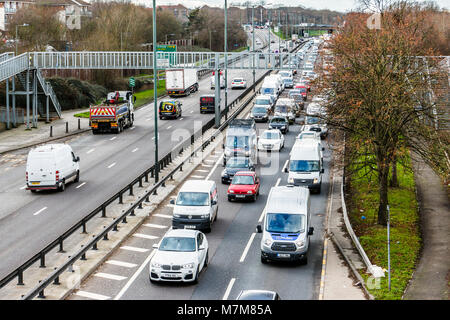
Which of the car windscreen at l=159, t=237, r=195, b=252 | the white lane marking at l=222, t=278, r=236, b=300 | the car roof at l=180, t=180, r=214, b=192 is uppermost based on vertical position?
the car roof at l=180, t=180, r=214, b=192

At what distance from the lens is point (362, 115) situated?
107 feet

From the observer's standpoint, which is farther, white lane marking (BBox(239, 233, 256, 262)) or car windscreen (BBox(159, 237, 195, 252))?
white lane marking (BBox(239, 233, 256, 262))

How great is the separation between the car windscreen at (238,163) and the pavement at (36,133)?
59.9 feet

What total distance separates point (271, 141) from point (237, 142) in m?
5.47

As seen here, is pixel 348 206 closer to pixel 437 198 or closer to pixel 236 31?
pixel 437 198

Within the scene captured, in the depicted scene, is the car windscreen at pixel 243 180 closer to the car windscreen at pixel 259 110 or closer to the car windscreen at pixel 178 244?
the car windscreen at pixel 178 244

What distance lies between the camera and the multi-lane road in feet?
95.9

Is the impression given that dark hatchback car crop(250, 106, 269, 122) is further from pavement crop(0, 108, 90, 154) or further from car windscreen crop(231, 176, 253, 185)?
car windscreen crop(231, 176, 253, 185)

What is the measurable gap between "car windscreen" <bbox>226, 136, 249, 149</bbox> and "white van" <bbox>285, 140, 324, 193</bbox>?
17.6 ft

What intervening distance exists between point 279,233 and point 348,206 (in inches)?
446

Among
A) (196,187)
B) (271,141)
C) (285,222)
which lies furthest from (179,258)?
(271,141)

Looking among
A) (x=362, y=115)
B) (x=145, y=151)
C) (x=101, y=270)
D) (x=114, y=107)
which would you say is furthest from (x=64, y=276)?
(x=114, y=107)

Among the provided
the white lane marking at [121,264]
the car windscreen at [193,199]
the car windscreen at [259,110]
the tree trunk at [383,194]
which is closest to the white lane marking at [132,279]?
the white lane marking at [121,264]

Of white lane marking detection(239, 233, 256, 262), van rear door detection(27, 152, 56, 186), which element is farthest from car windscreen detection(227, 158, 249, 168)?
white lane marking detection(239, 233, 256, 262)
